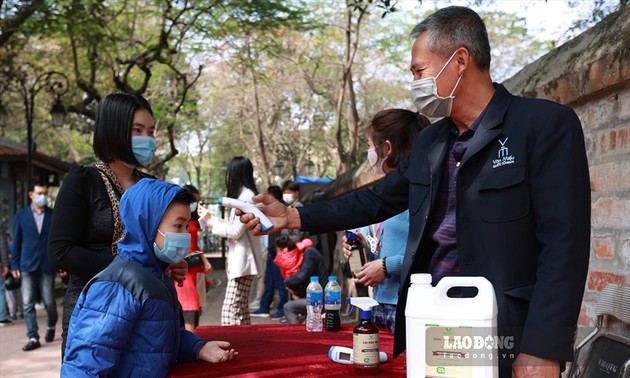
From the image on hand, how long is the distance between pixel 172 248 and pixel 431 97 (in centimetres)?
121

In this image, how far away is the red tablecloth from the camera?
2.64 meters

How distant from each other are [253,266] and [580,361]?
385 cm

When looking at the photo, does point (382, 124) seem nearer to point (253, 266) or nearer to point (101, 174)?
point (101, 174)

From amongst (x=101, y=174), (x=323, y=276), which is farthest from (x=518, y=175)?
(x=323, y=276)

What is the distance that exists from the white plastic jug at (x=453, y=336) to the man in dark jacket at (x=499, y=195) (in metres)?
0.29

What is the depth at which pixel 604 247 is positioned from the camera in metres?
3.44

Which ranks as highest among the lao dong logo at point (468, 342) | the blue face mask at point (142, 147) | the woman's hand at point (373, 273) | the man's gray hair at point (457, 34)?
the man's gray hair at point (457, 34)

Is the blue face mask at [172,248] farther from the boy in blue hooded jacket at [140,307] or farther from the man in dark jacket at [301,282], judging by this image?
the man in dark jacket at [301,282]

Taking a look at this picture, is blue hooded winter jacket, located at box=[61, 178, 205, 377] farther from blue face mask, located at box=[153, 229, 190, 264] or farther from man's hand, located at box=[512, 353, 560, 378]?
man's hand, located at box=[512, 353, 560, 378]

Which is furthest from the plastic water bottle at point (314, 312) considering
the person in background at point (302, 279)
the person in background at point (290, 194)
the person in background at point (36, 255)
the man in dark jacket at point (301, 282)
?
the person in background at point (290, 194)

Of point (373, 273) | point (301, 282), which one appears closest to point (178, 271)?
point (373, 273)

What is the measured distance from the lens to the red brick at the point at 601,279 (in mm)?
3285

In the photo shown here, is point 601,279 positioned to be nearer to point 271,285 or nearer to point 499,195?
point 499,195

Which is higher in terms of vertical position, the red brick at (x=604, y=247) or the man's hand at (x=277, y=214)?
the man's hand at (x=277, y=214)
